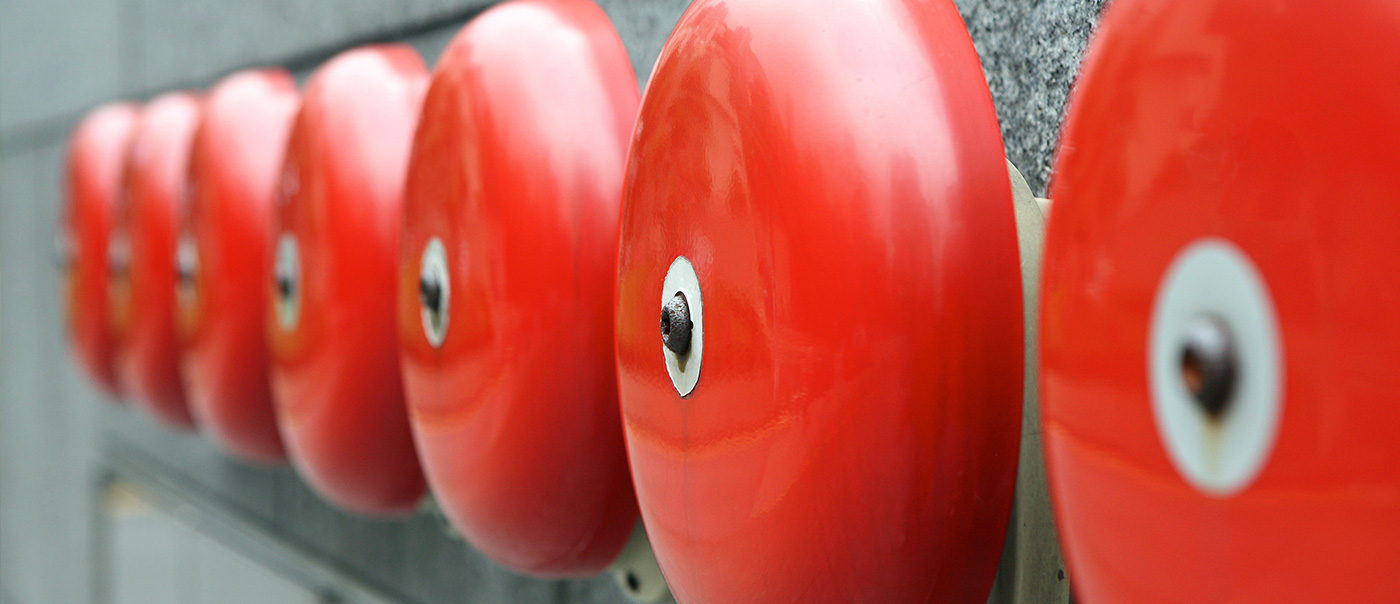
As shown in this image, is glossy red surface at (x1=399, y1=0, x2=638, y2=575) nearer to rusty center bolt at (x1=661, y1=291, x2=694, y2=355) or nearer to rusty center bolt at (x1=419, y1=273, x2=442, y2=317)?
rusty center bolt at (x1=419, y1=273, x2=442, y2=317)

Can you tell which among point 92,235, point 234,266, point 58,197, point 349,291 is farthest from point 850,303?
point 58,197

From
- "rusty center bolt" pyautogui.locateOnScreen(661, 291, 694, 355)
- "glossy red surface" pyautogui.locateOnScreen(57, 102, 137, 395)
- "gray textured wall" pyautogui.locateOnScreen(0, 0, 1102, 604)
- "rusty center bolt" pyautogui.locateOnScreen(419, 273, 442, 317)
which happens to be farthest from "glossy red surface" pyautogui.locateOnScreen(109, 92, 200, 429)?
"rusty center bolt" pyautogui.locateOnScreen(661, 291, 694, 355)

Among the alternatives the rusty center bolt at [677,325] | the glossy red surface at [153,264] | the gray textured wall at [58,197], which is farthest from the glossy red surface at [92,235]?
the rusty center bolt at [677,325]

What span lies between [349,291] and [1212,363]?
702mm

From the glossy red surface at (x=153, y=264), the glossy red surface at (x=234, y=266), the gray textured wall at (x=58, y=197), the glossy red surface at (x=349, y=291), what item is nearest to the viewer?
the gray textured wall at (x=58, y=197)

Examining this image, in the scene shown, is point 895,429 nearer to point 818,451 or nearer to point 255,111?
point 818,451

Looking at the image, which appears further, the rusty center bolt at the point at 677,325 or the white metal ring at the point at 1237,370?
the rusty center bolt at the point at 677,325

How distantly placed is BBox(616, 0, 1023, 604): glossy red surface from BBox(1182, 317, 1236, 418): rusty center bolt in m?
0.15

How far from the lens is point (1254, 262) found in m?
0.30

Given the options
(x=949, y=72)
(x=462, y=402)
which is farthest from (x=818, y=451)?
(x=462, y=402)

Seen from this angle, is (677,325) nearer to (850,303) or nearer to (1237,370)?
(850,303)

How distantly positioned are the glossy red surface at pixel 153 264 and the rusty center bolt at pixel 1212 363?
1.10m

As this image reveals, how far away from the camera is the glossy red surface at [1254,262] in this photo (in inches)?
10.9

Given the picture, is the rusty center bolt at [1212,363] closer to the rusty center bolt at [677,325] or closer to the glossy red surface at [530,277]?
the rusty center bolt at [677,325]
